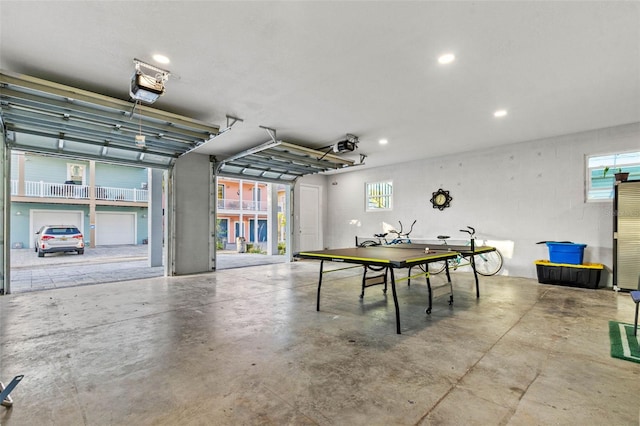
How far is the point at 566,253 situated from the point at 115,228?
1873 centimetres

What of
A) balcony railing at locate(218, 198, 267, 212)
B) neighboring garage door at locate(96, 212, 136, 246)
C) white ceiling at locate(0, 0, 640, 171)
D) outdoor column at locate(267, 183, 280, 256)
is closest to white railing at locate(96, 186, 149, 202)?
neighboring garage door at locate(96, 212, 136, 246)

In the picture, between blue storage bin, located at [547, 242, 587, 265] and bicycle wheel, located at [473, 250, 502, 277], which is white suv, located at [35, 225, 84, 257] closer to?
bicycle wheel, located at [473, 250, 502, 277]

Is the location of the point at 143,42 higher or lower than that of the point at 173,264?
higher

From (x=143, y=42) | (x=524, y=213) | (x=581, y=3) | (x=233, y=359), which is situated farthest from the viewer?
(x=524, y=213)

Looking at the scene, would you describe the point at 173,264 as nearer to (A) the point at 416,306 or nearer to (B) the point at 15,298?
(B) the point at 15,298

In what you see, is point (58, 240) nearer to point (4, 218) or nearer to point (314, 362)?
point (4, 218)

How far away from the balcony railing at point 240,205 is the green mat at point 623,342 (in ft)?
50.2

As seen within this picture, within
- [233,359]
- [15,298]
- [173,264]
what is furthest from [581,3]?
[15,298]

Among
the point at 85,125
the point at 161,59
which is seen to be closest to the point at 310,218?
the point at 85,125

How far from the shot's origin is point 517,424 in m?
1.69

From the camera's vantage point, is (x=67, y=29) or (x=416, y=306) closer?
(x=67, y=29)

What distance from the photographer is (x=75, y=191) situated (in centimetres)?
1397

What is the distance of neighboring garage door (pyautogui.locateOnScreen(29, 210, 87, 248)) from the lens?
13469 mm

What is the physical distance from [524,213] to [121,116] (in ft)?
25.7
